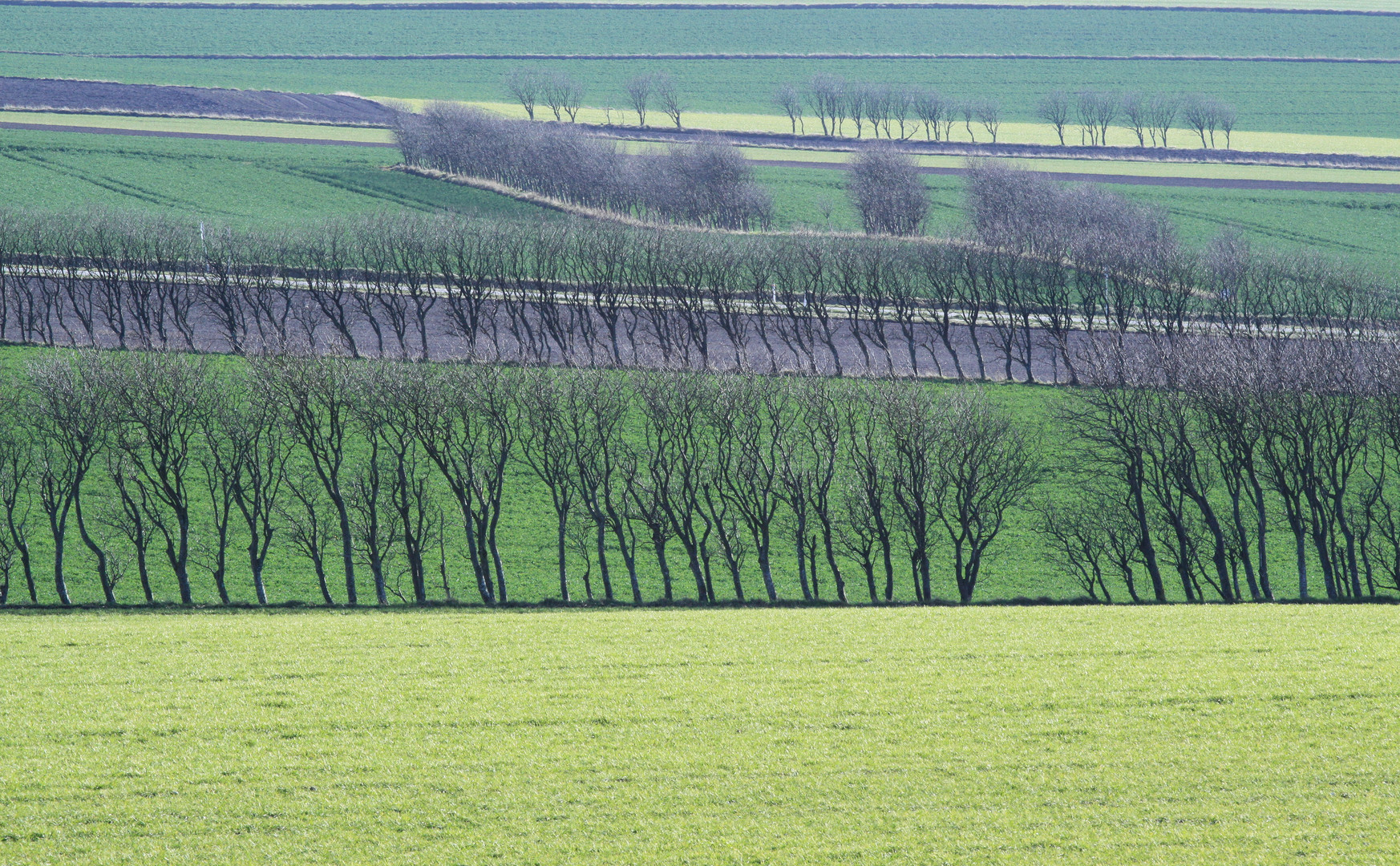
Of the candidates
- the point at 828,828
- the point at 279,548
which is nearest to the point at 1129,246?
the point at 279,548

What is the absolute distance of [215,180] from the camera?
138 metres

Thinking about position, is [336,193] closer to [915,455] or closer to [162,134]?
[162,134]

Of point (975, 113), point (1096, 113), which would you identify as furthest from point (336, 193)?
point (1096, 113)

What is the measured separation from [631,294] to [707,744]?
225 feet

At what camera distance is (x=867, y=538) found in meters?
66.3

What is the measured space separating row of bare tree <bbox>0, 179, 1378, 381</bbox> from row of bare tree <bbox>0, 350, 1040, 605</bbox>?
60.2 ft

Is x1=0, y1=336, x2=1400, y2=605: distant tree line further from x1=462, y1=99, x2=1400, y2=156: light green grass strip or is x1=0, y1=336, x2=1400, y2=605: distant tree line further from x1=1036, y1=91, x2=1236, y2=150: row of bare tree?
x1=1036, y1=91, x2=1236, y2=150: row of bare tree

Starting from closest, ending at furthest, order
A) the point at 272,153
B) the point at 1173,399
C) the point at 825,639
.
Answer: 1. the point at 825,639
2. the point at 1173,399
3. the point at 272,153

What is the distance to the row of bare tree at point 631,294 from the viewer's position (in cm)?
8881

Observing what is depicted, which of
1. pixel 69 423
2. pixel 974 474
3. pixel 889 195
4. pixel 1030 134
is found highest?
pixel 1030 134

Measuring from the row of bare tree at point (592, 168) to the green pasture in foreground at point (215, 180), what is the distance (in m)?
5.94

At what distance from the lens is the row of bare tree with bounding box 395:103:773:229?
13400cm

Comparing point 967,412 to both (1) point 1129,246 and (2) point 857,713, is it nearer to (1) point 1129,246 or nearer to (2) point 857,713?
(2) point 857,713

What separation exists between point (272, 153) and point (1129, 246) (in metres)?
102
